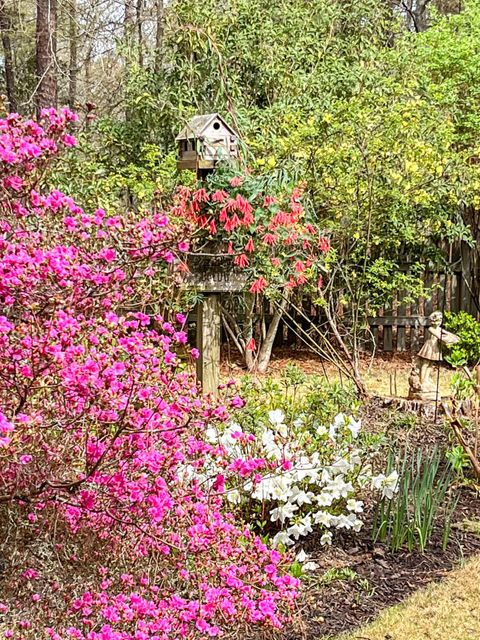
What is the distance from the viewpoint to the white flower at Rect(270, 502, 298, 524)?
3.54m

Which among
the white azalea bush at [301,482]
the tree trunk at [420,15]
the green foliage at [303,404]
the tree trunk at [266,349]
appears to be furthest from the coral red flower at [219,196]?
the tree trunk at [420,15]

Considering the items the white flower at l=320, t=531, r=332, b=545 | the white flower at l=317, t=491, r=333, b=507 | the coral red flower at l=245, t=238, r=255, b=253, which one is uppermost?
the coral red flower at l=245, t=238, r=255, b=253

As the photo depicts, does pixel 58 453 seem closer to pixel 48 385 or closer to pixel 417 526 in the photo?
pixel 48 385

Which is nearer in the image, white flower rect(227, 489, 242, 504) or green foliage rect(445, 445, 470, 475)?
white flower rect(227, 489, 242, 504)

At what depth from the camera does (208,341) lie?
5.27 metres

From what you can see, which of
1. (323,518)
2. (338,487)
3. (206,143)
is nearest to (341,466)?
(338,487)

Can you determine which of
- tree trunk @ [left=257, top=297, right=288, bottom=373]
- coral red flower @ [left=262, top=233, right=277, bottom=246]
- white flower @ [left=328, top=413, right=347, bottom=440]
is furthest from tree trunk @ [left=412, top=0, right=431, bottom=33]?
white flower @ [left=328, top=413, right=347, bottom=440]

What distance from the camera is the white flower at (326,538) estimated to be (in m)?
3.61

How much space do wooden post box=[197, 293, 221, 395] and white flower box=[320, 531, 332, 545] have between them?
1736mm

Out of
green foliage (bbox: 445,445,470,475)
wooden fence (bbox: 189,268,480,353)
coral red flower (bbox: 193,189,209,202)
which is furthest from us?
wooden fence (bbox: 189,268,480,353)

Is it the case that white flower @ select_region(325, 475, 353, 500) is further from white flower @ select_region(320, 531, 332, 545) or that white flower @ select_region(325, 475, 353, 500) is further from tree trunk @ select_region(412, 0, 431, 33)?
tree trunk @ select_region(412, 0, 431, 33)

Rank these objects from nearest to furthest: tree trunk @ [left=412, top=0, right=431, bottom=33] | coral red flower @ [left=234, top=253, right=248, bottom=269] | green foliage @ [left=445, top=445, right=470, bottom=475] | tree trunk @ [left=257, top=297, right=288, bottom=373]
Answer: green foliage @ [left=445, top=445, right=470, bottom=475] → coral red flower @ [left=234, top=253, right=248, bottom=269] → tree trunk @ [left=257, top=297, right=288, bottom=373] → tree trunk @ [left=412, top=0, right=431, bottom=33]

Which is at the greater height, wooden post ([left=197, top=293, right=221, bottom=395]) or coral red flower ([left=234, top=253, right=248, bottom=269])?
coral red flower ([left=234, top=253, right=248, bottom=269])

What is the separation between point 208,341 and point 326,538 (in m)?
1.95
